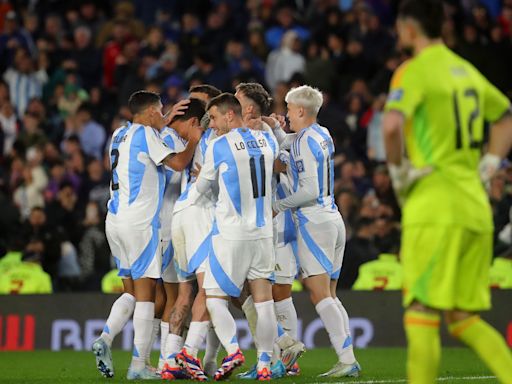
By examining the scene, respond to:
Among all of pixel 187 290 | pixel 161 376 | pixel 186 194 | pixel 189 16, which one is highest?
pixel 189 16

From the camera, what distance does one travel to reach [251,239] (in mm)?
9883

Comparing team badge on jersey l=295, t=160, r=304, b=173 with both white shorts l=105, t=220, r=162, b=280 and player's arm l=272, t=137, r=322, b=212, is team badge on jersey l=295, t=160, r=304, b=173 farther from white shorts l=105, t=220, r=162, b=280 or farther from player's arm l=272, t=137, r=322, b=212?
white shorts l=105, t=220, r=162, b=280

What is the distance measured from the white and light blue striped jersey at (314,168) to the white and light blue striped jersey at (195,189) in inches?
32.0

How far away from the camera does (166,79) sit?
66.0ft

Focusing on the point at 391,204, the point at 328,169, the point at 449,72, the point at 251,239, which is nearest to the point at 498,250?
the point at 391,204

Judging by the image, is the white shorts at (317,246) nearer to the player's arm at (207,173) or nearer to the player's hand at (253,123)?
the player's hand at (253,123)

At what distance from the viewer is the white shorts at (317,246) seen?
1084 cm

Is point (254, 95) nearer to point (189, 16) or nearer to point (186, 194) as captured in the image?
point (186, 194)

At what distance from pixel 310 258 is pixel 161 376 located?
1737 mm

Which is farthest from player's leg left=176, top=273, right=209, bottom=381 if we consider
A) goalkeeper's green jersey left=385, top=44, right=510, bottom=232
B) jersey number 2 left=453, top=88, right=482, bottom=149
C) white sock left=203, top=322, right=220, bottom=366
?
jersey number 2 left=453, top=88, right=482, bottom=149

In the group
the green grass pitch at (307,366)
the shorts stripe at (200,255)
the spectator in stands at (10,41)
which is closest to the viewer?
the shorts stripe at (200,255)

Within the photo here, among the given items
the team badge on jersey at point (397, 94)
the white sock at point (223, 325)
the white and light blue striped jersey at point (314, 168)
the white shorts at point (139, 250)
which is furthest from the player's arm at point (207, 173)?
the team badge on jersey at point (397, 94)

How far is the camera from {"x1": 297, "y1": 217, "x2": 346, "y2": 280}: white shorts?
10844 mm

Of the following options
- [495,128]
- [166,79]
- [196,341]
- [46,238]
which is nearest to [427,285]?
[495,128]
